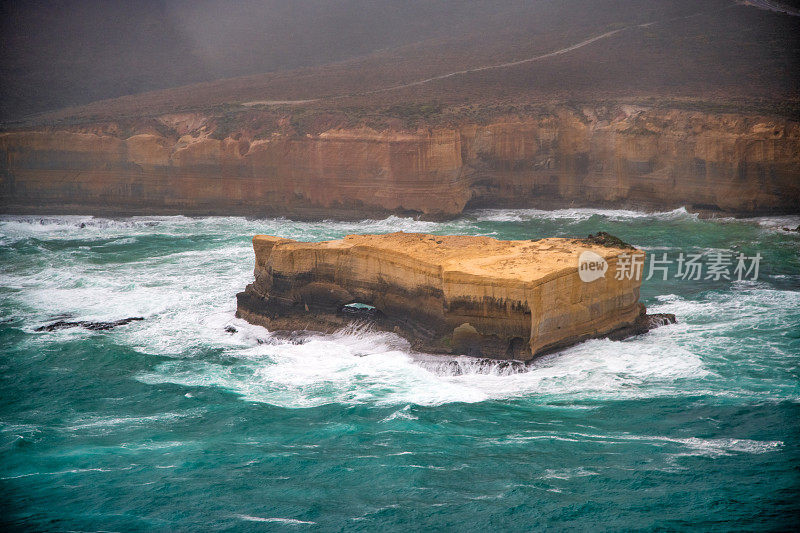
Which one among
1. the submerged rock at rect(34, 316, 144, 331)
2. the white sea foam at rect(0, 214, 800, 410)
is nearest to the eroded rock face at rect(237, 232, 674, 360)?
the white sea foam at rect(0, 214, 800, 410)

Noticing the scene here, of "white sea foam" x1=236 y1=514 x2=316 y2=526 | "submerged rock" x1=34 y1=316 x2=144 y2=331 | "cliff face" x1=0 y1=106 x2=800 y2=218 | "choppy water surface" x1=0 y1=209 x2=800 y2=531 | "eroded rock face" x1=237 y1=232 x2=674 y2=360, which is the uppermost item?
"cliff face" x1=0 y1=106 x2=800 y2=218

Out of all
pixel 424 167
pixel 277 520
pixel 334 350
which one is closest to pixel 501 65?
pixel 424 167

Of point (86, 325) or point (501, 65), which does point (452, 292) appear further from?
point (501, 65)

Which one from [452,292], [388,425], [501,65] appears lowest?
[388,425]

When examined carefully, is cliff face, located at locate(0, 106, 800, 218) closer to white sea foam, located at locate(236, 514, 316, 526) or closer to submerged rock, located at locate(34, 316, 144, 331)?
submerged rock, located at locate(34, 316, 144, 331)

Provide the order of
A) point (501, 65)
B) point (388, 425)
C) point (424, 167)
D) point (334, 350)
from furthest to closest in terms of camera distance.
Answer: point (501, 65), point (424, 167), point (334, 350), point (388, 425)

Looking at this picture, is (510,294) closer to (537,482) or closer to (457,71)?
(537,482)
